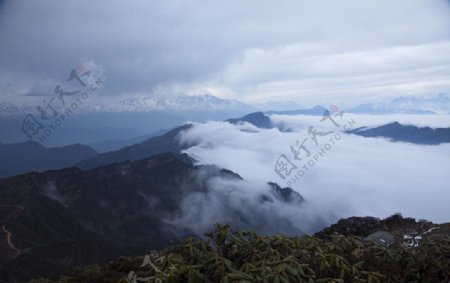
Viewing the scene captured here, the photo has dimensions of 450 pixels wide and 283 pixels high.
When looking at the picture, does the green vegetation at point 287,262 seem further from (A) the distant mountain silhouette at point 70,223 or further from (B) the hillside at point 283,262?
(A) the distant mountain silhouette at point 70,223

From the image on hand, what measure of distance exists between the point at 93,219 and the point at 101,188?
88.1 ft

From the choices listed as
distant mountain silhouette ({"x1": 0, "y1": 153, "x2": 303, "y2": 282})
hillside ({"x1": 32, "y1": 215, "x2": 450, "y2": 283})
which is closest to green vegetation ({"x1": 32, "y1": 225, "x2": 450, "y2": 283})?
hillside ({"x1": 32, "y1": 215, "x2": 450, "y2": 283})

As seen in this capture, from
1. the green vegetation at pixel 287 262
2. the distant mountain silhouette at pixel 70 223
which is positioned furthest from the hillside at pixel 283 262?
the distant mountain silhouette at pixel 70 223

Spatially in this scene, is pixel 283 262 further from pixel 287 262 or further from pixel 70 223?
pixel 70 223

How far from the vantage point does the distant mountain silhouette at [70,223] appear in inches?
3821

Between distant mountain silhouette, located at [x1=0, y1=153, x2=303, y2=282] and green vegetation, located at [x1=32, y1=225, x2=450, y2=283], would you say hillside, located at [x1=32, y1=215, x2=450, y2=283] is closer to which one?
green vegetation, located at [x1=32, y1=225, x2=450, y2=283]

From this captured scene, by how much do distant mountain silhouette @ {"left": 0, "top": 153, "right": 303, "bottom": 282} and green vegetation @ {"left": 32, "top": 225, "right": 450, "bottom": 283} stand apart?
85262 millimetres

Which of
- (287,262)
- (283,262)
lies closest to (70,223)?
(287,262)

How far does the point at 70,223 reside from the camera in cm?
14625

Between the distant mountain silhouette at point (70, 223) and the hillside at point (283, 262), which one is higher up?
the hillside at point (283, 262)

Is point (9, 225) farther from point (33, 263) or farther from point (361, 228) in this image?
point (361, 228)

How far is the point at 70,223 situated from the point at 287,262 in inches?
5918

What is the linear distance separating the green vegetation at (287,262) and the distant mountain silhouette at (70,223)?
8526cm

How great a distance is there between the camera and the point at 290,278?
10.8 meters
